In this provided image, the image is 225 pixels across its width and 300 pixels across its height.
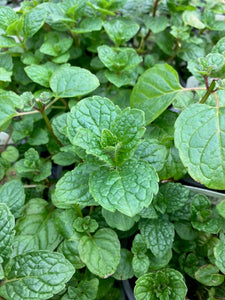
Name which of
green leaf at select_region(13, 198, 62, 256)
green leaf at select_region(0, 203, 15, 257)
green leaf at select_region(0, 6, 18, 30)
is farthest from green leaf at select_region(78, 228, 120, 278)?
green leaf at select_region(0, 6, 18, 30)

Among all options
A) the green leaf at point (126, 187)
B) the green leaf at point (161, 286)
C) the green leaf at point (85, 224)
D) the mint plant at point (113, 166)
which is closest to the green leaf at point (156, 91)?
the mint plant at point (113, 166)

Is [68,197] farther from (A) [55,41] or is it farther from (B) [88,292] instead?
(A) [55,41]

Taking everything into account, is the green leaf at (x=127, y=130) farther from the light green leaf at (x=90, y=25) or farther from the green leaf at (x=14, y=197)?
the light green leaf at (x=90, y=25)

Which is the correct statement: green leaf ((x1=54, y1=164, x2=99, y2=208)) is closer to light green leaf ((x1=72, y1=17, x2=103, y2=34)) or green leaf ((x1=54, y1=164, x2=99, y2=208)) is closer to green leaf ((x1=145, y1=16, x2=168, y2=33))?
light green leaf ((x1=72, y1=17, x2=103, y2=34))

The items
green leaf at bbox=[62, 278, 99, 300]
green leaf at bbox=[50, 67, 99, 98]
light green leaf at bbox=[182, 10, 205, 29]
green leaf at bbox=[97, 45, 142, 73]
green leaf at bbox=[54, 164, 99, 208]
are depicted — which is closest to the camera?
green leaf at bbox=[54, 164, 99, 208]

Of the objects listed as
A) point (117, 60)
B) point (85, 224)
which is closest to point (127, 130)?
point (85, 224)

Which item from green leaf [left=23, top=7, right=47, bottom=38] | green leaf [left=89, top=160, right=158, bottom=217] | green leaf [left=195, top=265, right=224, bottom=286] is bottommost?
green leaf [left=195, top=265, right=224, bottom=286]
